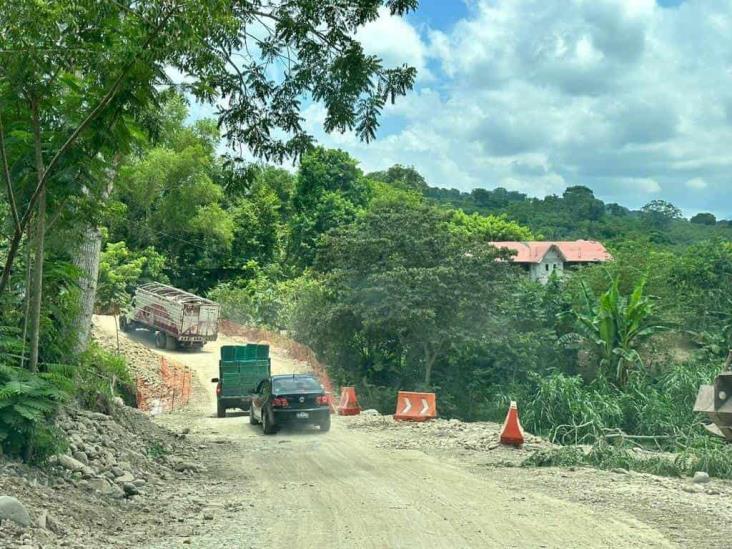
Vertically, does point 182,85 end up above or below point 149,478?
above

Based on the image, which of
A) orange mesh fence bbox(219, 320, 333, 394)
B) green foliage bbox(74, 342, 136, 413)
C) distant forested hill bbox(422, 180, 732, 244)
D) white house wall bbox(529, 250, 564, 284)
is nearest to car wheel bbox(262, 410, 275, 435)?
green foliage bbox(74, 342, 136, 413)

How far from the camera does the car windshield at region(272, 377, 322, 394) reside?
20562 mm

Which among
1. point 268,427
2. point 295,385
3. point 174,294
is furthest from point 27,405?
point 174,294

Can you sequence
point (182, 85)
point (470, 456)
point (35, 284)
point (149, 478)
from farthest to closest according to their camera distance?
1. point (470, 456)
2. point (149, 478)
3. point (182, 85)
4. point (35, 284)

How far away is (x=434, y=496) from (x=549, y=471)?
3.66 m

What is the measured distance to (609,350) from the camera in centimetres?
3219

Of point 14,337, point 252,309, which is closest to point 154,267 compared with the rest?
point 252,309

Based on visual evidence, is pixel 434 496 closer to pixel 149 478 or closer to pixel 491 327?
pixel 149 478

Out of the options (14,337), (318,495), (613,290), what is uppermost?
(613,290)

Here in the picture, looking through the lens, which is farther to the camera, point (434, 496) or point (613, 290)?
point (613, 290)

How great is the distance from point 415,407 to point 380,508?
1244 cm

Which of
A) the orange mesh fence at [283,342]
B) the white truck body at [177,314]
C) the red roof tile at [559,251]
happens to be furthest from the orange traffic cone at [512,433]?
the red roof tile at [559,251]

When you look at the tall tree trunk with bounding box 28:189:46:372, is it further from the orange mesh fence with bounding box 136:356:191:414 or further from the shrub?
the orange mesh fence with bounding box 136:356:191:414

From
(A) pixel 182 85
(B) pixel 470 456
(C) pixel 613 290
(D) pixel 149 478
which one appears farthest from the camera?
(C) pixel 613 290
